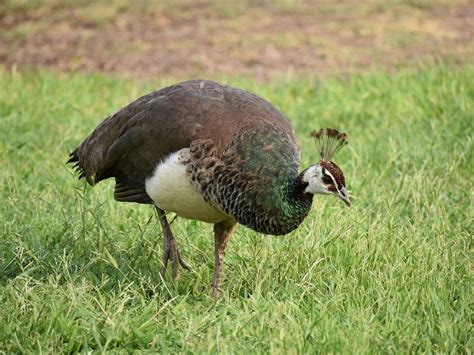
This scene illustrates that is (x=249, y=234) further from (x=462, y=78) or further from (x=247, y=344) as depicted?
(x=462, y=78)

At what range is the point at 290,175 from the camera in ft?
14.2

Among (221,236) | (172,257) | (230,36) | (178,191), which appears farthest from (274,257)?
(230,36)

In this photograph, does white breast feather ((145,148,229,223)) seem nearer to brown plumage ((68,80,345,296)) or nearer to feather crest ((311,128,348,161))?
brown plumage ((68,80,345,296))

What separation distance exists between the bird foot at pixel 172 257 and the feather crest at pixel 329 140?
96 centimetres

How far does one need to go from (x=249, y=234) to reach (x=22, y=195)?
1.41 meters

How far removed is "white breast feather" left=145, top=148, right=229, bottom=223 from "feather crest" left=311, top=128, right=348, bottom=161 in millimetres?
583

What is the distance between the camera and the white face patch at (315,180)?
164 inches

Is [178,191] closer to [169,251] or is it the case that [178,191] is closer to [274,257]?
[169,251]

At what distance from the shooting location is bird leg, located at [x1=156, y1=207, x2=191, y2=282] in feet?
15.7

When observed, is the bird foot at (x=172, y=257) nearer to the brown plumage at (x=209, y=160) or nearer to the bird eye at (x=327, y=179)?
the brown plumage at (x=209, y=160)

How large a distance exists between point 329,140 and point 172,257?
1.06m

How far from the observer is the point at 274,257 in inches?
187

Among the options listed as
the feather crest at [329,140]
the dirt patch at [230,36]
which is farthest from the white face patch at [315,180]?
the dirt patch at [230,36]

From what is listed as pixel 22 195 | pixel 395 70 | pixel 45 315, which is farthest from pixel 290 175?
pixel 395 70
